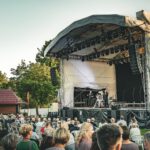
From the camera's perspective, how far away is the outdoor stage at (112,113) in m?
18.3

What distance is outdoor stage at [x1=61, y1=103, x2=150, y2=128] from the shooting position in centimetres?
1834

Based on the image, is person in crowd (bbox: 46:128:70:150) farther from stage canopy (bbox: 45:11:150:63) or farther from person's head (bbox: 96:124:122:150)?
stage canopy (bbox: 45:11:150:63)

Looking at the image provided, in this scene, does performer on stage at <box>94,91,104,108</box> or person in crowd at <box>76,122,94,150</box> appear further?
performer on stage at <box>94,91,104,108</box>

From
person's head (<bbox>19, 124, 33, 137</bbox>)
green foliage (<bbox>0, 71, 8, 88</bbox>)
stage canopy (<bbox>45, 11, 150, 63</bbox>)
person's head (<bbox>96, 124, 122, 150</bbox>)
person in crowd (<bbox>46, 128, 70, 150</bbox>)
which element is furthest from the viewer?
green foliage (<bbox>0, 71, 8, 88</bbox>)

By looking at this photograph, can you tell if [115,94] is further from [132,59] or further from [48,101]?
[48,101]

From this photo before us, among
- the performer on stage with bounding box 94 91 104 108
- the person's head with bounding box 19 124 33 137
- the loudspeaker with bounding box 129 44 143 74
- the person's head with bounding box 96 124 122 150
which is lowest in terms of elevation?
the person's head with bounding box 19 124 33 137

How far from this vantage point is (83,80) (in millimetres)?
25359

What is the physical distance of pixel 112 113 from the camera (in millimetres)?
19750

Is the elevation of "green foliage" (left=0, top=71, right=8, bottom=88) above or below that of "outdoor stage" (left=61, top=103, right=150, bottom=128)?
above

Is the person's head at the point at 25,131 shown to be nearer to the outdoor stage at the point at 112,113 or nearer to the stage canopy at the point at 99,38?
the outdoor stage at the point at 112,113

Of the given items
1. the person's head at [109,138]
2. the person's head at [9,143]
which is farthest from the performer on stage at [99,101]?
the person's head at [109,138]

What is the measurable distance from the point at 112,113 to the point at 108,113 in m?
0.52

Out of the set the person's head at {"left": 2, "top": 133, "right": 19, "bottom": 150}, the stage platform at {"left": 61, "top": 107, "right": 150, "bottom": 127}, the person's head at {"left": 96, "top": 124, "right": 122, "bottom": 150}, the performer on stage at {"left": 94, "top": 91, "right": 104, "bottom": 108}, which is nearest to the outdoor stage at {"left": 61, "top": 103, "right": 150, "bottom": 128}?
the stage platform at {"left": 61, "top": 107, "right": 150, "bottom": 127}

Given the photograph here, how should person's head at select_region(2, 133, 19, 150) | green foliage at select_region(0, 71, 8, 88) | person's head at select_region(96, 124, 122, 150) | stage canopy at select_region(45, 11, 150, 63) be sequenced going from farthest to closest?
green foliage at select_region(0, 71, 8, 88) < stage canopy at select_region(45, 11, 150, 63) < person's head at select_region(2, 133, 19, 150) < person's head at select_region(96, 124, 122, 150)
